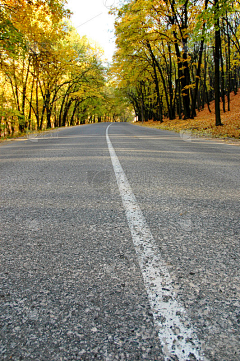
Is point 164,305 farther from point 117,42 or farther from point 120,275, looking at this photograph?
point 117,42

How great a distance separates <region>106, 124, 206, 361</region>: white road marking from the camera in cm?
104

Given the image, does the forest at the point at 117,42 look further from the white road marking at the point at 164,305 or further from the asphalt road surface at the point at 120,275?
the white road marking at the point at 164,305

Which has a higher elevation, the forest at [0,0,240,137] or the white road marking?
the forest at [0,0,240,137]

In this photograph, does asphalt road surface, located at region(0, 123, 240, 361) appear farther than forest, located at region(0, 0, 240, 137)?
No

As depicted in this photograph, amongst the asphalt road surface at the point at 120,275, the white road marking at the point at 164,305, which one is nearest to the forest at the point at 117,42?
the asphalt road surface at the point at 120,275

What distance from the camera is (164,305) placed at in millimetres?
1284

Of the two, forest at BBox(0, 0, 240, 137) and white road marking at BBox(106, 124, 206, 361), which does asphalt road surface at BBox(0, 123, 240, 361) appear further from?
forest at BBox(0, 0, 240, 137)

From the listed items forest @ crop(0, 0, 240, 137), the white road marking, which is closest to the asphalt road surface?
the white road marking

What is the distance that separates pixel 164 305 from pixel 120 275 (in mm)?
341

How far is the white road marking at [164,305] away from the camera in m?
1.04

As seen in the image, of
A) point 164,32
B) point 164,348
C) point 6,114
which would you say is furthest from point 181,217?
point 164,32

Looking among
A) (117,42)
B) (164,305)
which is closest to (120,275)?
(164,305)

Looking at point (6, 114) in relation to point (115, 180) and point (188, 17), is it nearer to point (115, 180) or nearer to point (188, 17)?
point (115, 180)

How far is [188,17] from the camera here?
20.8 m
